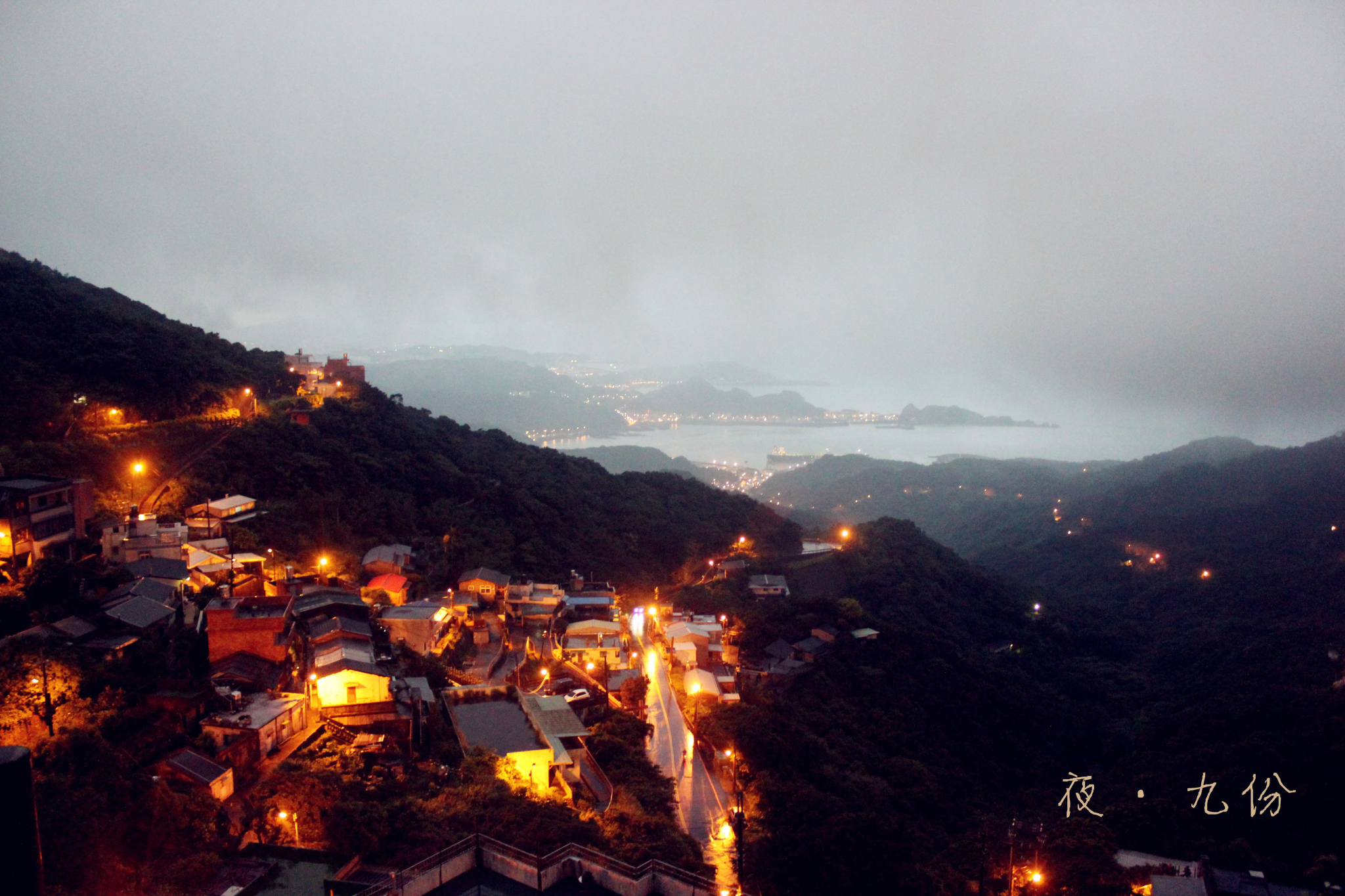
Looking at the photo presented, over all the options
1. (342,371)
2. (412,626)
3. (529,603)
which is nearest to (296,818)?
(412,626)

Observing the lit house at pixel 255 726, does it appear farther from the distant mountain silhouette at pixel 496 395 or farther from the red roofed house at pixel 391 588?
the distant mountain silhouette at pixel 496 395

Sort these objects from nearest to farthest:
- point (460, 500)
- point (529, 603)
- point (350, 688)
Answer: point (350, 688), point (529, 603), point (460, 500)

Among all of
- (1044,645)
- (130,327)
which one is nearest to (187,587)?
(130,327)

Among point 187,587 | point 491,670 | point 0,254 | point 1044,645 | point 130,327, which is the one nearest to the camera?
point 187,587

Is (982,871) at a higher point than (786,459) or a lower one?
lower

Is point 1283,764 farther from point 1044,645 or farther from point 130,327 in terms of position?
point 130,327

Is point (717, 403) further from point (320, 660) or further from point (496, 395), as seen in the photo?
point (320, 660)
